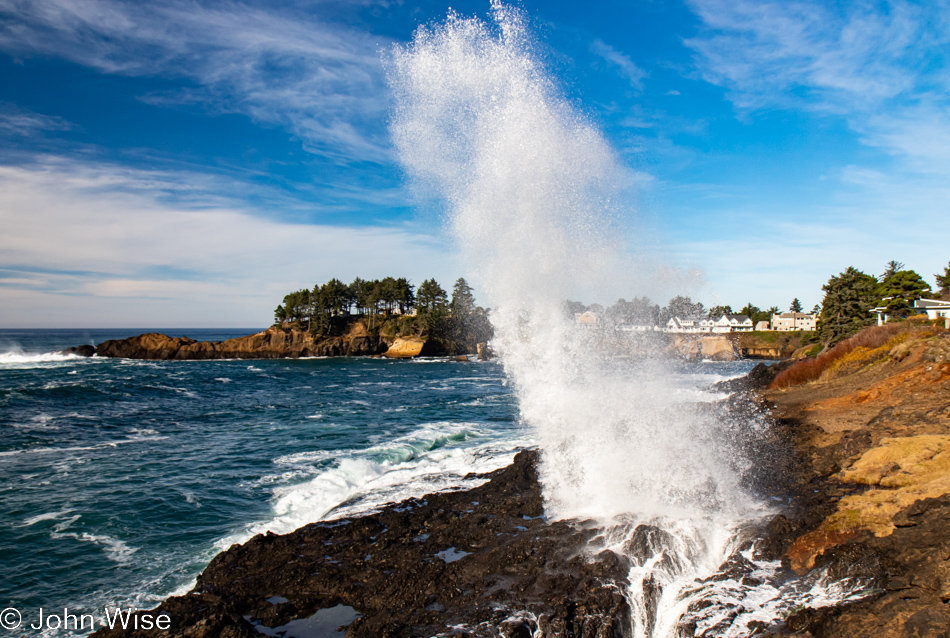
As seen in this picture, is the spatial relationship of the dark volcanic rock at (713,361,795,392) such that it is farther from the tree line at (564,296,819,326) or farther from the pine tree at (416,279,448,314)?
the pine tree at (416,279,448,314)

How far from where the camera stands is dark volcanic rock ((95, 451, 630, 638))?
7.20 m

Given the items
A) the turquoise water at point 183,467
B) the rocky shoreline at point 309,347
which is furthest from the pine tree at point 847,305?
the turquoise water at point 183,467

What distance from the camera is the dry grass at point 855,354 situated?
2580cm

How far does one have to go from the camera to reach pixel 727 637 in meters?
6.54

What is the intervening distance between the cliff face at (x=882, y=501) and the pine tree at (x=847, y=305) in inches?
1125

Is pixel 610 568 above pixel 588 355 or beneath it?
beneath

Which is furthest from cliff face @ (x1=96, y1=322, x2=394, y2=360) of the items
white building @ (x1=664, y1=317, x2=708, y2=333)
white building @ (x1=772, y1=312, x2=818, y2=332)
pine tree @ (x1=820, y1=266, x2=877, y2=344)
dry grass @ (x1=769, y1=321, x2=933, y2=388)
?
white building @ (x1=772, y1=312, x2=818, y2=332)

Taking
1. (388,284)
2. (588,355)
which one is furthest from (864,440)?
(388,284)

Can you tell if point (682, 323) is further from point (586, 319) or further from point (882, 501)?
point (882, 501)

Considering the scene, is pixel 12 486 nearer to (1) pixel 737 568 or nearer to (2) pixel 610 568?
(2) pixel 610 568

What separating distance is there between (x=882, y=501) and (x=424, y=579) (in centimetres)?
864

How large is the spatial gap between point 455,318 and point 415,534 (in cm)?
7751

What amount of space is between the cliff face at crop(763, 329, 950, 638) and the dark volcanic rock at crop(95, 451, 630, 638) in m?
3.15

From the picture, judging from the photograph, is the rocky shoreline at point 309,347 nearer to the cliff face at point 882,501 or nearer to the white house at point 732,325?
the white house at point 732,325
